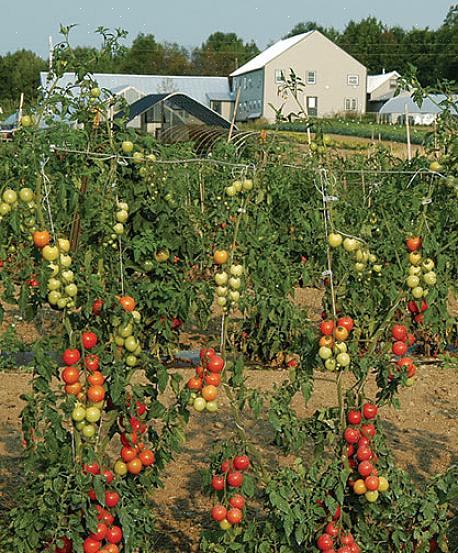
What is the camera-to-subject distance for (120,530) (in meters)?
2.88

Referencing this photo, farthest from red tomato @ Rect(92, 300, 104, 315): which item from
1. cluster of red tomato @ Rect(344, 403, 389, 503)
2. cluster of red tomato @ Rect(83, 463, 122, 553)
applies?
cluster of red tomato @ Rect(344, 403, 389, 503)

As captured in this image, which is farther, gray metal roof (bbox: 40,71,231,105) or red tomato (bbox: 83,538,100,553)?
gray metal roof (bbox: 40,71,231,105)

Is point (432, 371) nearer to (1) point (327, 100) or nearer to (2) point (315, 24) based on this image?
(1) point (327, 100)

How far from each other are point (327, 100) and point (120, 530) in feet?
144

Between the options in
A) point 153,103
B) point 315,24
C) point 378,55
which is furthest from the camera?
point 315,24

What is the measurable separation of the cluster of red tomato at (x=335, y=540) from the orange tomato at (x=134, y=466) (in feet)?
2.36

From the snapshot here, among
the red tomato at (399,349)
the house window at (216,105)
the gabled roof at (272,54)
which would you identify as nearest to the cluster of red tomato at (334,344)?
the red tomato at (399,349)

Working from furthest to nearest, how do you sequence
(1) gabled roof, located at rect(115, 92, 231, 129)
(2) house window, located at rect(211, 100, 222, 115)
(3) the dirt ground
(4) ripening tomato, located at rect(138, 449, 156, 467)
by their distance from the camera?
(2) house window, located at rect(211, 100, 222, 115), (1) gabled roof, located at rect(115, 92, 231, 129), (3) the dirt ground, (4) ripening tomato, located at rect(138, 449, 156, 467)

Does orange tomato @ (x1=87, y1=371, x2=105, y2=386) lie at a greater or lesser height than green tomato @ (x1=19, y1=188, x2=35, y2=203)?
lesser

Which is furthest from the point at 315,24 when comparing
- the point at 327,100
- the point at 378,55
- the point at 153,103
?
the point at 153,103

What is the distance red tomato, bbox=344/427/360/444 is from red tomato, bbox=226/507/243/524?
1.54 feet

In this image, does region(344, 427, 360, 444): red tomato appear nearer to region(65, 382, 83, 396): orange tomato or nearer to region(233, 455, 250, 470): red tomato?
region(233, 455, 250, 470): red tomato

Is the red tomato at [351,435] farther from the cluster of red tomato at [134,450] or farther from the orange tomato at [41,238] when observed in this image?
the orange tomato at [41,238]

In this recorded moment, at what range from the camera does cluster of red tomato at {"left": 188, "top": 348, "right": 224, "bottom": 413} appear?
9.03 ft
